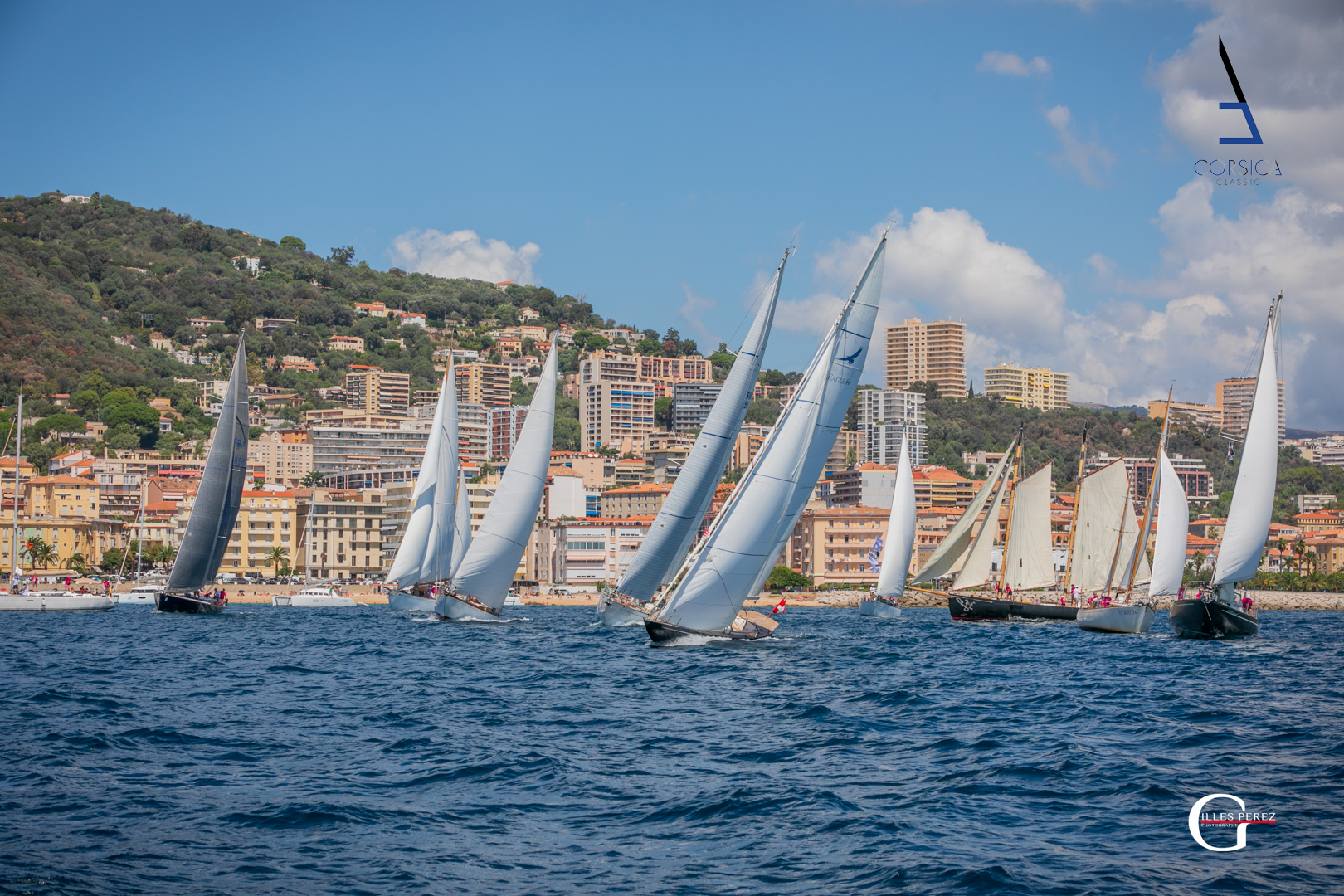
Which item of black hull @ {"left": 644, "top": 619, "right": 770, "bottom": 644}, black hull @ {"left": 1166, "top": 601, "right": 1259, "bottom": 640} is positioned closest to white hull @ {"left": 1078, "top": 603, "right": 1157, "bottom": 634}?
black hull @ {"left": 1166, "top": 601, "right": 1259, "bottom": 640}

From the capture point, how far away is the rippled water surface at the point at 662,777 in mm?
10492

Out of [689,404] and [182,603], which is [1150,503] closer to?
[182,603]

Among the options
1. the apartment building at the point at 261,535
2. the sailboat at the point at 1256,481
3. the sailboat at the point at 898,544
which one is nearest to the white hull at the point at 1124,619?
the sailboat at the point at 1256,481

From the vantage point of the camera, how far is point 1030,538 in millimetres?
53469

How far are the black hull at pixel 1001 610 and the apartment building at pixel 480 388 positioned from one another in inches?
5636

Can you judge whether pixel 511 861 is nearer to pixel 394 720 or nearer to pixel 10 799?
pixel 10 799

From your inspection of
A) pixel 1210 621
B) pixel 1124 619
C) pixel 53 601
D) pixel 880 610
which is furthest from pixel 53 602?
pixel 1210 621

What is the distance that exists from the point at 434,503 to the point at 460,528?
1492 millimetres

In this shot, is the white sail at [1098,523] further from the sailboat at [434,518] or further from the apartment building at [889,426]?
the apartment building at [889,426]

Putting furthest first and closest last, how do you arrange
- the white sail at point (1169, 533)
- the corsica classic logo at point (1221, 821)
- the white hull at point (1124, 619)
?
the white hull at point (1124, 619) → the white sail at point (1169, 533) → the corsica classic logo at point (1221, 821)

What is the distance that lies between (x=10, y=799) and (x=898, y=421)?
180 meters

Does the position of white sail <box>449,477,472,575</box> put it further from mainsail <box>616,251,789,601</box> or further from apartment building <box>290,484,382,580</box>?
apartment building <box>290,484,382,580</box>

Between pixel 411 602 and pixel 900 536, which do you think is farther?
pixel 900 536

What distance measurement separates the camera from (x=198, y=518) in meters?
49.1
